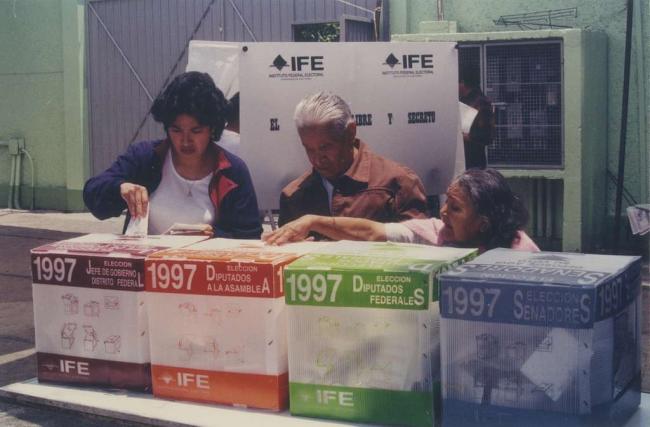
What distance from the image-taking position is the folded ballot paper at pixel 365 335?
219 centimetres

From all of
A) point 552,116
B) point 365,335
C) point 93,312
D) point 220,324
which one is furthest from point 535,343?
point 552,116

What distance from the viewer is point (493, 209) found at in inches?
111

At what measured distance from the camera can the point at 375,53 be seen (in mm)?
4188

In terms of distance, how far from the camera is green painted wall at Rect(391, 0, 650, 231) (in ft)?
29.3

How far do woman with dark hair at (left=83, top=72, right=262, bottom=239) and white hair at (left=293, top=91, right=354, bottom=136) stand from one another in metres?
0.26

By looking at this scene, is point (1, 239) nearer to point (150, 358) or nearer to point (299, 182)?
point (299, 182)

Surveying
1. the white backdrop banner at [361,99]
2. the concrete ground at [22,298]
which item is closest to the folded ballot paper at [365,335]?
the concrete ground at [22,298]

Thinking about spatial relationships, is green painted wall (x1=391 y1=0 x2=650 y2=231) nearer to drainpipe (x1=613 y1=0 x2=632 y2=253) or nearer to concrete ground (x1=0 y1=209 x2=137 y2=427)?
drainpipe (x1=613 y1=0 x2=632 y2=253)

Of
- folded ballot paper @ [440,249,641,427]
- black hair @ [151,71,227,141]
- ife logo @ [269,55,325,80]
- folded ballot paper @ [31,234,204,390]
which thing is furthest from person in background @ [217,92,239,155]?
folded ballot paper @ [440,249,641,427]

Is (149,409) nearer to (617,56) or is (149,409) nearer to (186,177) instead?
(186,177)

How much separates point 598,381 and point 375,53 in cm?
239

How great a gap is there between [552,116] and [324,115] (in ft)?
19.3

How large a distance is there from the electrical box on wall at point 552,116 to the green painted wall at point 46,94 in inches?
213

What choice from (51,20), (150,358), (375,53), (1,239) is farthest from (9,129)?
(150,358)
